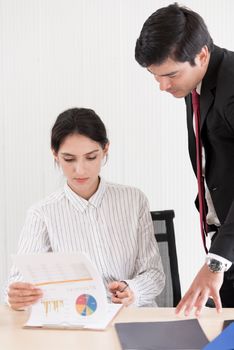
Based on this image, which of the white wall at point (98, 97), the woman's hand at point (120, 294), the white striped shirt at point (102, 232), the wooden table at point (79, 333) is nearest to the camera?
the wooden table at point (79, 333)

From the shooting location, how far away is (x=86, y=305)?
166cm

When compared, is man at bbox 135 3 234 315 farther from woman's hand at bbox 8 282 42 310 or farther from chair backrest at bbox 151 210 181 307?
woman's hand at bbox 8 282 42 310

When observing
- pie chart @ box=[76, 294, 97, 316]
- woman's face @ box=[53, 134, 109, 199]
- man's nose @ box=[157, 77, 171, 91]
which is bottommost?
pie chart @ box=[76, 294, 97, 316]

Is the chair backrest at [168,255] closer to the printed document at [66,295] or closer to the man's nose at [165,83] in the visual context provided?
the printed document at [66,295]

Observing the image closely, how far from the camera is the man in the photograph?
1.59 m

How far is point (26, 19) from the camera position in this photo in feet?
10.1

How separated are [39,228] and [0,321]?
1.58 ft

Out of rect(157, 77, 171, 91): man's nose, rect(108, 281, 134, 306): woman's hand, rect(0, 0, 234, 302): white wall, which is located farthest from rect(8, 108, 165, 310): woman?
rect(0, 0, 234, 302): white wall

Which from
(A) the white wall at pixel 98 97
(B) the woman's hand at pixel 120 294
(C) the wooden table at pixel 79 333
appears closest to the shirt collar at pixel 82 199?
(B) the woman's hand at pixel 120 294

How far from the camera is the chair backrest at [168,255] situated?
222cm

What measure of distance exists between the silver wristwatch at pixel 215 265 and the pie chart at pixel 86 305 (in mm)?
356

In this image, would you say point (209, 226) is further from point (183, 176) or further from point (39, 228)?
point (183, 176)

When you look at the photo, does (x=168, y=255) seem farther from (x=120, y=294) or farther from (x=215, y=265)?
(x=215, y=265)

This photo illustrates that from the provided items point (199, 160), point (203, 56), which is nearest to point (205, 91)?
point (203, 56)
